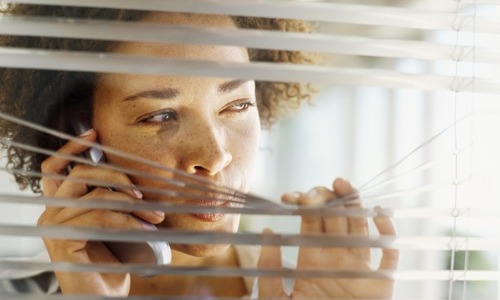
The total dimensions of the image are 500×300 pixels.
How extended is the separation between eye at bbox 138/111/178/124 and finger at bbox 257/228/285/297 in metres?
0.19

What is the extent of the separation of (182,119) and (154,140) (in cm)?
5

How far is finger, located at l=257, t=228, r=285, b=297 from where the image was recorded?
2.52 feet

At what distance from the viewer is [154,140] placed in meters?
0.78

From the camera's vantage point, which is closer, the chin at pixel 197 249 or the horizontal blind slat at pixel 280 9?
the horizontal blind slat at pixel 280 9

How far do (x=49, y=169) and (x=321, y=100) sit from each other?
3015 millimetres

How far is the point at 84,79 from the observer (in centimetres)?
80

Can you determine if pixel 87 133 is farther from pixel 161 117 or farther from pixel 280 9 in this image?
pixel 280 9

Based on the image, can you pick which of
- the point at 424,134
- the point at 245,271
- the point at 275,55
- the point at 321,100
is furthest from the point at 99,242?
the point at 321,100

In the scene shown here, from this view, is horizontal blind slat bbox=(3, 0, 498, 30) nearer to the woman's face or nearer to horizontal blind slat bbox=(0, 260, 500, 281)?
the woman's face

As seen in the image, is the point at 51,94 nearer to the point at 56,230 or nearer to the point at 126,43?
the point at 126,43

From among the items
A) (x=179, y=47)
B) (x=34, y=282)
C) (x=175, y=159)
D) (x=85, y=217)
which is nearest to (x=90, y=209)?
(x=85, y=217)

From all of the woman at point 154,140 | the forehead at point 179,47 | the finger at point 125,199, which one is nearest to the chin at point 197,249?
the woman at point 154,140

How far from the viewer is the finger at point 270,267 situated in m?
0.77

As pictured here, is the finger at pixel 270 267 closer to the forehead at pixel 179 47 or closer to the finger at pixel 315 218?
the finger at pixel 315 218
